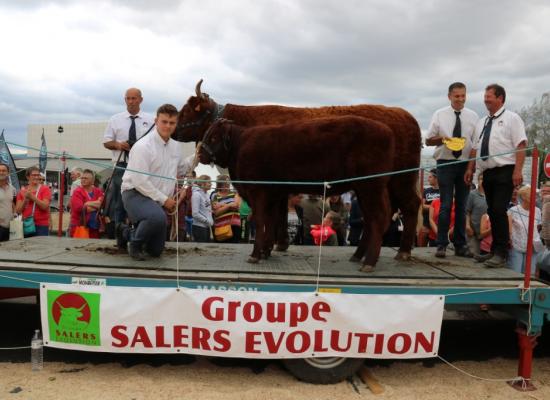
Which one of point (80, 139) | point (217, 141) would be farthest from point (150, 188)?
point (80, 139)

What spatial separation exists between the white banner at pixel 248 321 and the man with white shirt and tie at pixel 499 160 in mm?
1444

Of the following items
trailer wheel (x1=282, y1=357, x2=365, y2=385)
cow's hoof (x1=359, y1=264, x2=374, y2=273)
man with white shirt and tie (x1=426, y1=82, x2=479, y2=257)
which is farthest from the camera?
man with white shirt and tie (x1=426, y1=82, x2=479, y2=257)

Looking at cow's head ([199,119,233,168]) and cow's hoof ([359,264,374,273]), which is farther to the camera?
cow's head ([199,119,233,168])

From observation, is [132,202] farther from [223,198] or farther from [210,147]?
[223,198]

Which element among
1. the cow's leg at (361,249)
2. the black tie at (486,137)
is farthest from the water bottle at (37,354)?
the black tie at (486,137)

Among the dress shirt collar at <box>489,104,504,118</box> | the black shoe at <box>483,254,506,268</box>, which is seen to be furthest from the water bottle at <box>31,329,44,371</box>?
the dress shirt collar at <box>489,104,504,118</box>

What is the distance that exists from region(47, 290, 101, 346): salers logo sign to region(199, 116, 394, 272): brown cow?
59.9 inches

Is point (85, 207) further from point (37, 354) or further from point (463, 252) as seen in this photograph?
point (463, 252)

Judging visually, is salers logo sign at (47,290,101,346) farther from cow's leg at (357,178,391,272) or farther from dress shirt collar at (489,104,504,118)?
dress shirt collar at (489,104,504,118)

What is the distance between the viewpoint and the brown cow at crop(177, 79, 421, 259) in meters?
5.22

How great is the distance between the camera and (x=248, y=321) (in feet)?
13.0

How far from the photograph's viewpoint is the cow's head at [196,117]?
18.4 ft

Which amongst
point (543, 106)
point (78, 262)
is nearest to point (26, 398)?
point (78, 262)

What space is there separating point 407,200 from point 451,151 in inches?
30.8
